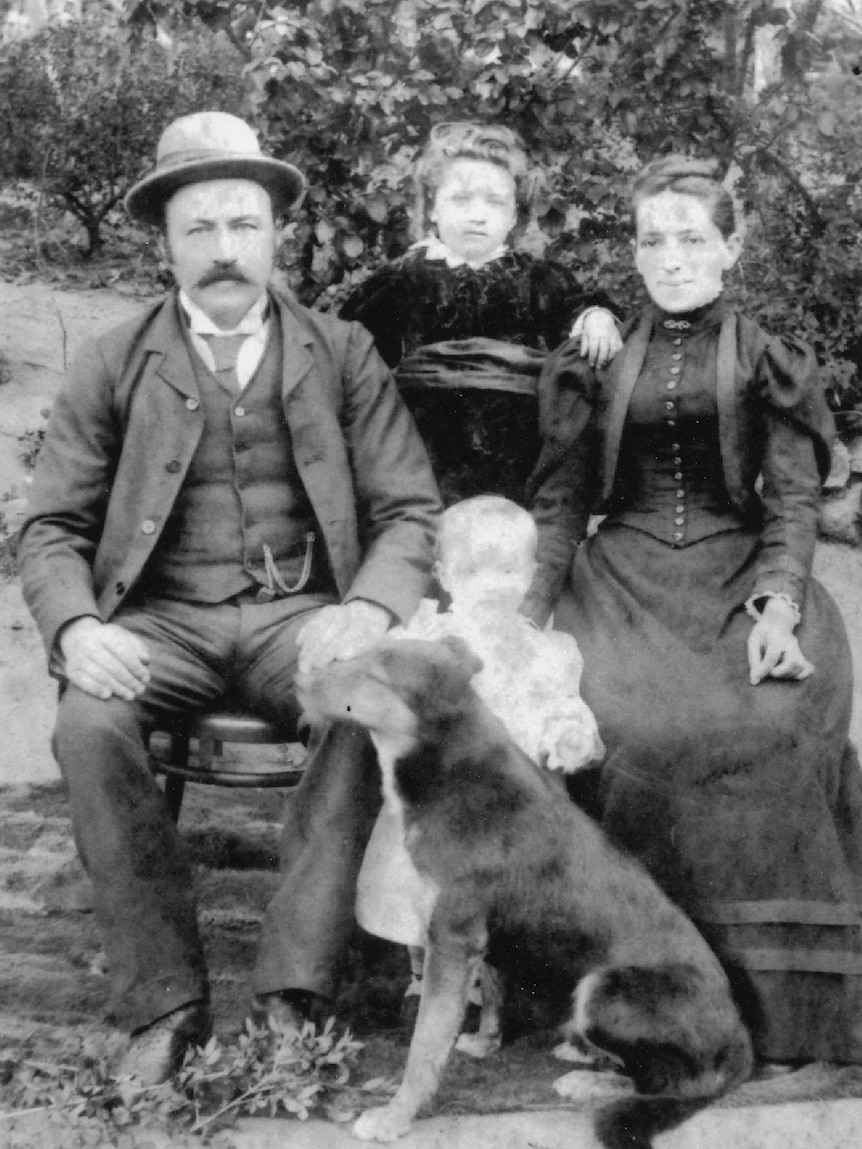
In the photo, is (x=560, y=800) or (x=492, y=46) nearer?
(x=560, y=800)

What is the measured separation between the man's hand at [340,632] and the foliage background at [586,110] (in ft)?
8.35

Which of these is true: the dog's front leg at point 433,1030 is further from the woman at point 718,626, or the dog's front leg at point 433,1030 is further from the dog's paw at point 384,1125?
the woman at point 718,626

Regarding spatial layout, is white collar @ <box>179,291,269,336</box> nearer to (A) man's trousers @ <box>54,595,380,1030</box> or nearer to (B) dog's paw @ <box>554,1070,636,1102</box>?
(A) man's trousers @ <box>54,595,380,1030</box>

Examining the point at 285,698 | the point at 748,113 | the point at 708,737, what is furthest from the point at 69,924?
the point at 748,113

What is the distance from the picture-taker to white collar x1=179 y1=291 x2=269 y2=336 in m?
3.98

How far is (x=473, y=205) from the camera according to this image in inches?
166

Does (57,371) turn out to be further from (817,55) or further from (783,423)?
(783,423)

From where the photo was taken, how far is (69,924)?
4312 millimetres

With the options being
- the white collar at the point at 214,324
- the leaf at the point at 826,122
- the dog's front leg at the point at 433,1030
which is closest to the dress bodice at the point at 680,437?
the white collar at the point at 214,324

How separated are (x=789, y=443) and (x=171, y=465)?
171 centimetres

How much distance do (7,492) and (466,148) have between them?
4.02 m

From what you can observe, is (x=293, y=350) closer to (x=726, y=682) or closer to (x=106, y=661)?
(x=106, y=661)

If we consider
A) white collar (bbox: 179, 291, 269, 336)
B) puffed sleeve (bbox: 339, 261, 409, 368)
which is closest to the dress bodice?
puffed sleeve (bbox: 339, 261, 409, 368)

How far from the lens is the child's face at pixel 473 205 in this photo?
4.19m
